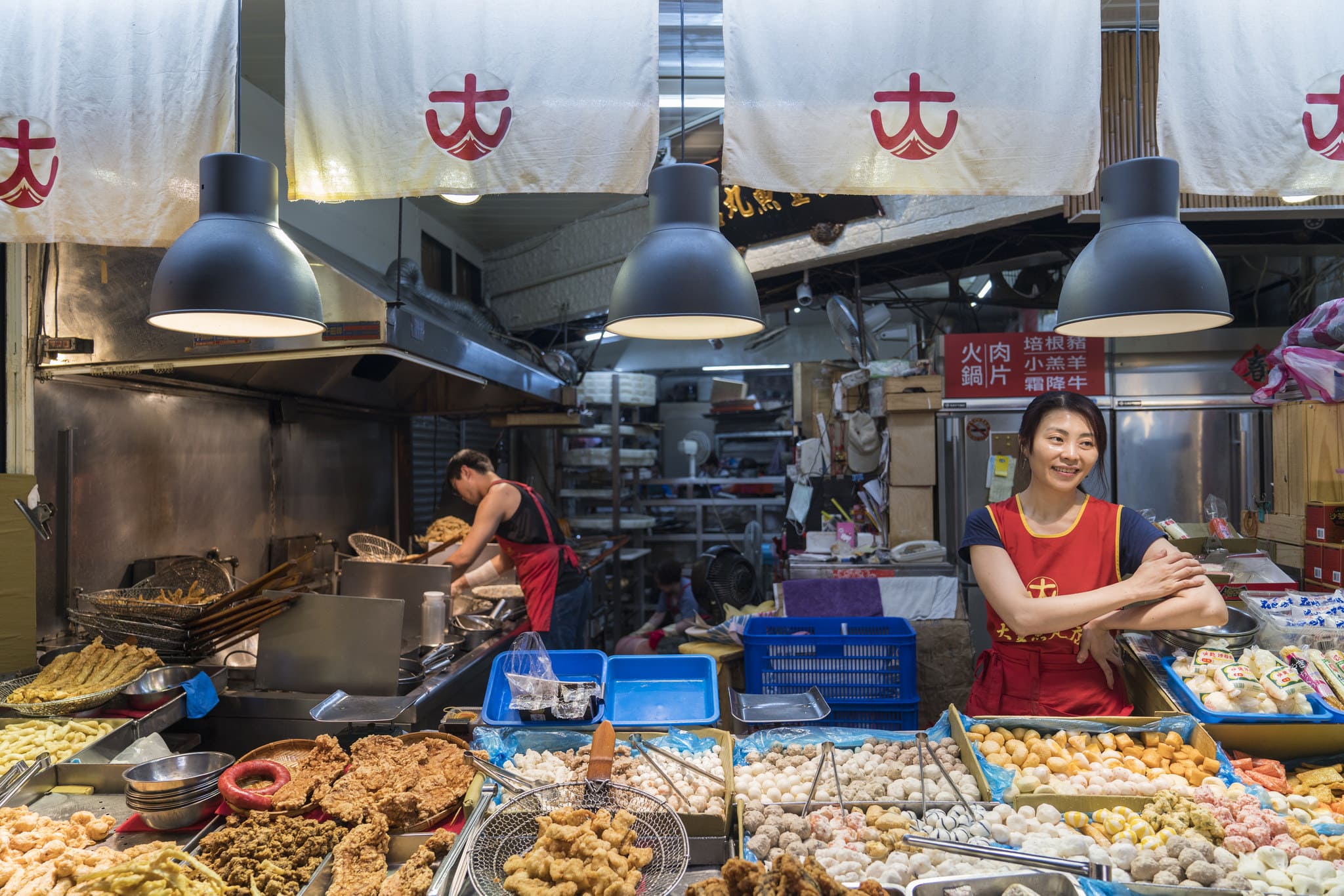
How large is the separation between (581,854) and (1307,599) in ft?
9.18

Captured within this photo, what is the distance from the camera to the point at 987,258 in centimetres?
645

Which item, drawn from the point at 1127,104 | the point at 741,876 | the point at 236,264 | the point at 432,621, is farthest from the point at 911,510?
the point at 236,264

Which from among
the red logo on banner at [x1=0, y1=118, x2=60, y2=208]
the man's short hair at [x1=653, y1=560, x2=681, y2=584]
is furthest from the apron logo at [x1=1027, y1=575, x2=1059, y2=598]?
the man's short hair at [x1=653, y1=560, x2=681, y2=584]

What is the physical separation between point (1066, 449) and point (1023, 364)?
384 centimetres

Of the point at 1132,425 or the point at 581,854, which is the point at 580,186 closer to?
the point at 581,854

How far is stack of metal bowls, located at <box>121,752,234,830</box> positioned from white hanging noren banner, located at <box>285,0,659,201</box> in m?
1.75

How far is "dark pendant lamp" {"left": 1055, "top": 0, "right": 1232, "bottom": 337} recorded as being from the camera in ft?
7.55

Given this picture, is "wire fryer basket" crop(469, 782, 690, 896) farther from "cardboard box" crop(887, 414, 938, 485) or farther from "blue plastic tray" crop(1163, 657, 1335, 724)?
"cardboard box" crop(887, 414, 938, 485)

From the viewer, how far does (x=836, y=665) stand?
3.47m

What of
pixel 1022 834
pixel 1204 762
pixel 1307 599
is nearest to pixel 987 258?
pixel 1307 599

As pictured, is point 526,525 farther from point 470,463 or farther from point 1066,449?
point 1066,449

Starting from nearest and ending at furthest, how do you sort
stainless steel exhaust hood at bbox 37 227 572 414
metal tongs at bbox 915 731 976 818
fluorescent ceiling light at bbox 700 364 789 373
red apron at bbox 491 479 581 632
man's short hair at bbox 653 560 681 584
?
metal tongs at bbox 915 731 976 818
stainless steel exhaust hood at bbox 37 227 572 414
red apron at bbox 491 479 581 632
man's short hair at bbox 653 560 681 584
fluorescent ceiling light at bbox 700 364 789 373

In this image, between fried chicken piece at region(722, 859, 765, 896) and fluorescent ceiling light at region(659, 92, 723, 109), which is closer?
fried chicken piece at region(722, 859, 765, 896)

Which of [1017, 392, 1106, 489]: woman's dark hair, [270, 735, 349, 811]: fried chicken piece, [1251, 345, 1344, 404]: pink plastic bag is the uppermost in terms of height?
[1251, 345, 1344, 404]: pink plastic bag
